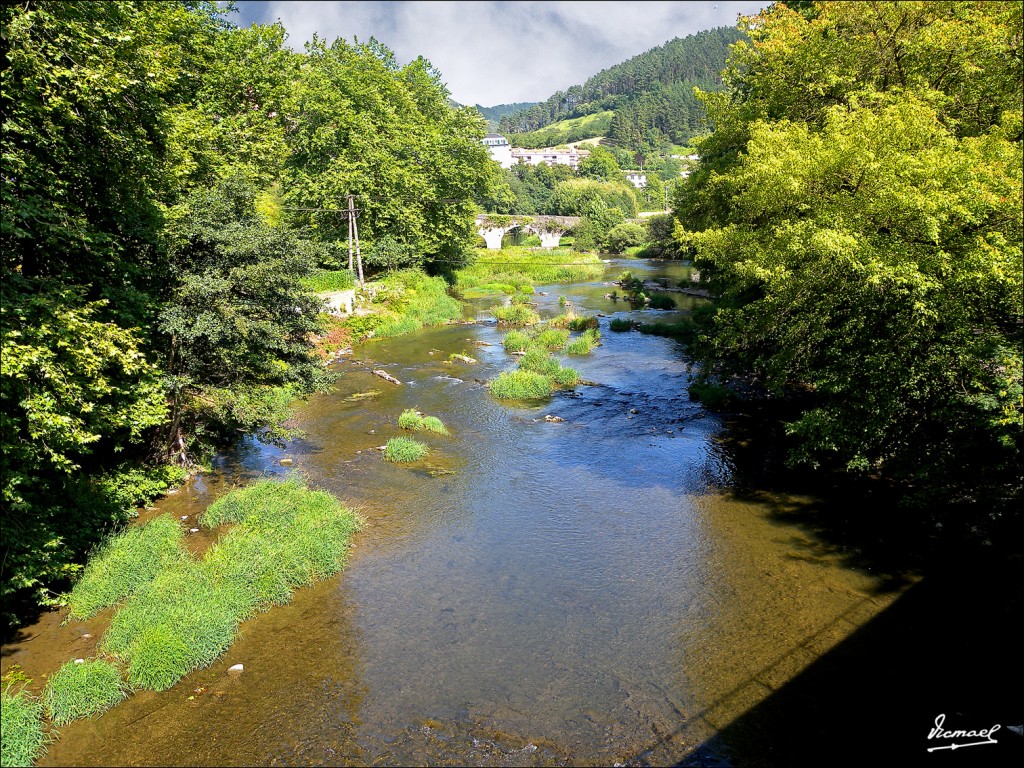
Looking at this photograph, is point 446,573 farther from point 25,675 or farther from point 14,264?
point 14,264

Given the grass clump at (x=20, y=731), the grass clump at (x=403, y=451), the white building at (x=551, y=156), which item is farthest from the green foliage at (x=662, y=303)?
the white building at (x=551, y=156)

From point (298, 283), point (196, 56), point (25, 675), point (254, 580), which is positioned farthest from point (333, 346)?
point (25, 675)

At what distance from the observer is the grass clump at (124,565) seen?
1063 centimetres

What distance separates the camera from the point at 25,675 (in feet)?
29.5

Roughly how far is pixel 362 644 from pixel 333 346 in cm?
2313

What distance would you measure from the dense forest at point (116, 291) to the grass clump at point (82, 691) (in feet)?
5.23

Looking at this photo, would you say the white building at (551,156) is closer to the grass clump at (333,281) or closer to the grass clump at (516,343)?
the grass clump at (333,281)

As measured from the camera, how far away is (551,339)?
32562 mm

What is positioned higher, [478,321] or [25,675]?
[478,321]

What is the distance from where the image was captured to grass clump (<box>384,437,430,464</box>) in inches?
707

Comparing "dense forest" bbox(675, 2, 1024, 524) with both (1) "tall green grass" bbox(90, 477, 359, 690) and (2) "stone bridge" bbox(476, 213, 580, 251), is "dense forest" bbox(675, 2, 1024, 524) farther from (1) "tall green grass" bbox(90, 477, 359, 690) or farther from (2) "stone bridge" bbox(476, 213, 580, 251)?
(2) "stone bridge" bbox(476, 213, 580, 251)

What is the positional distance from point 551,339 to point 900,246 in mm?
21542

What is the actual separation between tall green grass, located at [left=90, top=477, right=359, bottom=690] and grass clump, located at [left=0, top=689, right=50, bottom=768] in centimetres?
120

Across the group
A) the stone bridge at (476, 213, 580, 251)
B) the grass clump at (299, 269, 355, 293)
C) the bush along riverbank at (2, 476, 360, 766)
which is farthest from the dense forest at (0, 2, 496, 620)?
the stone bridge at (476, 213, 580, 251)
